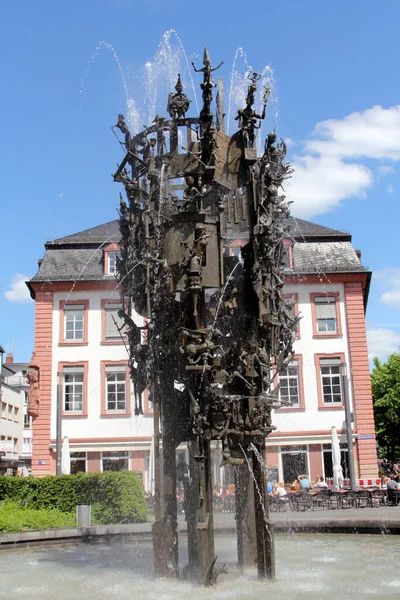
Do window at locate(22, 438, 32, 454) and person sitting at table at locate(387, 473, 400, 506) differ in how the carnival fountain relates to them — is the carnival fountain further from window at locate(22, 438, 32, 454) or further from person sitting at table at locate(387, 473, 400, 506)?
window at locate(22, 438, 32, 454)

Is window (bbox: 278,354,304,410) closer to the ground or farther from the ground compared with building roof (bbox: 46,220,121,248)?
closer to the ground

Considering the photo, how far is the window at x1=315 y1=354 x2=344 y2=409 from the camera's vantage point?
34.0 meters

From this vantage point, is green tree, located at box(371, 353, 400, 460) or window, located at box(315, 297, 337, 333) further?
green tree, located at box(371, 353, 400, 460)

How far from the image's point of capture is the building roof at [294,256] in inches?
1390

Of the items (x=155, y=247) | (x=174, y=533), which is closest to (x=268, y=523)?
(x=174, y=533)

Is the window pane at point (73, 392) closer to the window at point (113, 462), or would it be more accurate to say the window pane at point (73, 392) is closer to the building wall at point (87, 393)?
the building wall at point (87, 393)

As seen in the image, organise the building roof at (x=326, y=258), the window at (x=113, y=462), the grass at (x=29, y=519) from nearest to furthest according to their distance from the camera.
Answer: the grass at (x=29, y=519) < the window at (x=113, y=462) < the building roof at (x=326, y=258)

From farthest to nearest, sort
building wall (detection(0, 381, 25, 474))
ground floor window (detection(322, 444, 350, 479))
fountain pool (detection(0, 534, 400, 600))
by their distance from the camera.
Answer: building wall (detection(0, 381, 25, 474))
ground floor window (detection(322, 444, 350, 479))
fountain pool (detection(0, 534, 400, 600))

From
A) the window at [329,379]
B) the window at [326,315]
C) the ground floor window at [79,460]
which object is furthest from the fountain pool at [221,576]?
the window at [326,315]

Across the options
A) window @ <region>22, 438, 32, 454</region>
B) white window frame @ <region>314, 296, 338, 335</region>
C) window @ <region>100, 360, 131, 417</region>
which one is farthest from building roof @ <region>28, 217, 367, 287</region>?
window @ <region>22, 438, 32, 454</region>

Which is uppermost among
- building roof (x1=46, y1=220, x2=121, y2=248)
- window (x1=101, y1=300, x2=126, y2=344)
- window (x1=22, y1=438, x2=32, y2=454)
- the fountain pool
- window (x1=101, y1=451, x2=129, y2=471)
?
building roof (x1=46, y1=220, x2=121, y2=248)

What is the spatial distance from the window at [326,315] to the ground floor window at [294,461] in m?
5.91

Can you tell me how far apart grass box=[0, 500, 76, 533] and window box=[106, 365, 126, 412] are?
1616cm

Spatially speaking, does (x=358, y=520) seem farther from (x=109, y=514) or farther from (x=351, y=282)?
(x=351, y=282)
